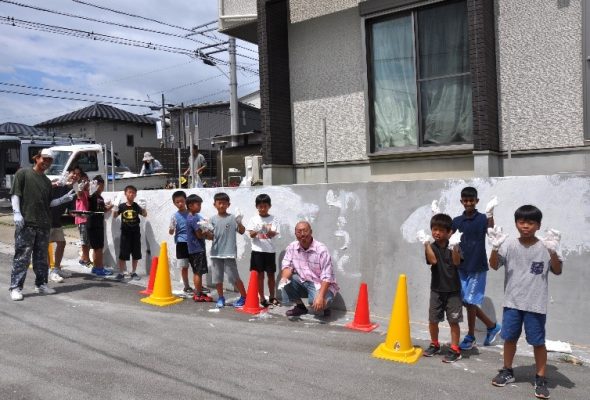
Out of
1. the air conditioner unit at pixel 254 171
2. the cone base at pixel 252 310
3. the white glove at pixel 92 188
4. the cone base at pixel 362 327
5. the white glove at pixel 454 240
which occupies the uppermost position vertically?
the air conditioner unit at pixel 254 171

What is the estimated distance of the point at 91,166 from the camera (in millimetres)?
15859

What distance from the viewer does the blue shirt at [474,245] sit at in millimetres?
4684

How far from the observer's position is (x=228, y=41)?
77.2 ft

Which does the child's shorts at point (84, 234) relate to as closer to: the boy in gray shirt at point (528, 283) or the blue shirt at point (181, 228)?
the blue shirt at point (181, 228)

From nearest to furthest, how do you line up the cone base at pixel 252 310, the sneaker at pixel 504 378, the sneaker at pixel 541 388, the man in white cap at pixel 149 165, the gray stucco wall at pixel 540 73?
the sneaker at pixel 541 388 < the sneaker at pixel 504 378 < the cone base at pixel 252 310 < the gray stucco wall at pixel 540 73 < the man in white cap at pixel 149 165

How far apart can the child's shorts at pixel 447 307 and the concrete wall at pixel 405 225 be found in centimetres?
90

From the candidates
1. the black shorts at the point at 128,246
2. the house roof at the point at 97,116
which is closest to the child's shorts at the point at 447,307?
the black shorts at the point at 128,246

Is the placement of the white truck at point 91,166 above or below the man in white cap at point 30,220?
above

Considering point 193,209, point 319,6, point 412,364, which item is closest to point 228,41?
point 319,6

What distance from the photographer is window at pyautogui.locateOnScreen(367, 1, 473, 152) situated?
713cm

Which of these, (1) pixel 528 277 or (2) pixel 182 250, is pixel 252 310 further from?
(1) pixel 528 277

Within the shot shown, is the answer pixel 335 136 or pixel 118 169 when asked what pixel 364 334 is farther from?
pixel 118 169

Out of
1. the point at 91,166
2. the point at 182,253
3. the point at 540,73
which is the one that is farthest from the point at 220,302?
the point at 91,166

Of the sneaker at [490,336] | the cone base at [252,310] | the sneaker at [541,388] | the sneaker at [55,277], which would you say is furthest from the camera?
the sneaker at [55,277]
